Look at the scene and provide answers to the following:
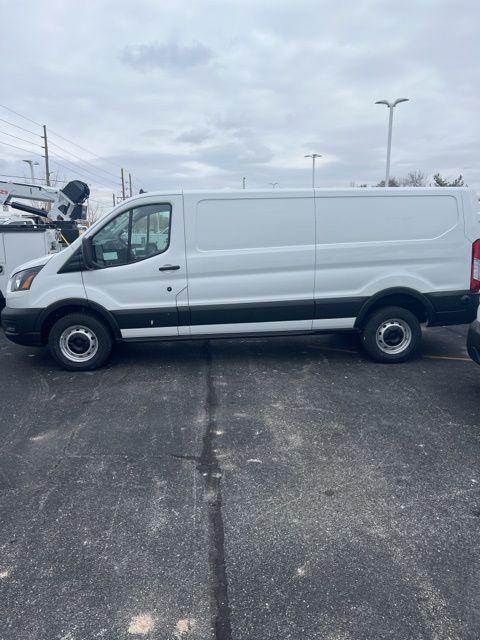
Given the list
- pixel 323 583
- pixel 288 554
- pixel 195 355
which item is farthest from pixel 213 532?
pixel 195 355

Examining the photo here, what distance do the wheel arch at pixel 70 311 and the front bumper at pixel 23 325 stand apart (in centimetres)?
6

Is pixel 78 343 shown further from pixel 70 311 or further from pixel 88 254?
pixel 88 254

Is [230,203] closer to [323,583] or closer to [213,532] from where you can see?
[213,532]

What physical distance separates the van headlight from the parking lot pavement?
1200 millimetres

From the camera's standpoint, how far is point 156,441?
14.1ft

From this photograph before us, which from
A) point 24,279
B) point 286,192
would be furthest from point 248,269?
point 24,279

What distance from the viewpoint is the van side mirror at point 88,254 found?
6004 mm

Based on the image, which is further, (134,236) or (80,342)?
(80,342)

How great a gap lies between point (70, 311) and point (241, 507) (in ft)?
12.8

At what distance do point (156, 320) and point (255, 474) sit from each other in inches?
117

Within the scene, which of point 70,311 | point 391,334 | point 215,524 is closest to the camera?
point 215,524

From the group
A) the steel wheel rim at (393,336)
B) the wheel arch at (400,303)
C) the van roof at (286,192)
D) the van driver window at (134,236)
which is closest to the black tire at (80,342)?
the van driver window at (134,236)

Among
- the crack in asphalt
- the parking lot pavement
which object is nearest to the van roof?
the parking lot pavement

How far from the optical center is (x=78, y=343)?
20.5 feet
